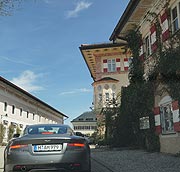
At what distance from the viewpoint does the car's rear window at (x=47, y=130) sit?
7.35m

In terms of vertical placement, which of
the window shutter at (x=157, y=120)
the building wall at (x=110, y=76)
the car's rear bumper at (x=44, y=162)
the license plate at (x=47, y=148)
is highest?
the building wall at (x=110, y=76)

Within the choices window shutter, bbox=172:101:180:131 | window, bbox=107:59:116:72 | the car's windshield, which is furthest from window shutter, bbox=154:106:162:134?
window, bbox=107:59:116:72

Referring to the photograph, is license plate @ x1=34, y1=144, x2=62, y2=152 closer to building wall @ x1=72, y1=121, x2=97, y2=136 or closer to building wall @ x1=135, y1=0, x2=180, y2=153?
building wall @ x1=135, y1=0, x2=180, y2=153

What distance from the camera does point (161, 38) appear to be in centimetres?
1413

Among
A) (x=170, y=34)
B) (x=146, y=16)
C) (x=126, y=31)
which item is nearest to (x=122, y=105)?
(x=126, y=31)

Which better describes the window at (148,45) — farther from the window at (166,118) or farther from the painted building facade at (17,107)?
the painted building facade at (17,107)

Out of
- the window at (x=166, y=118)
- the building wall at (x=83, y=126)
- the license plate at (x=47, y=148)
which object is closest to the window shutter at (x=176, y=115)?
the window at (x=166, y=118)

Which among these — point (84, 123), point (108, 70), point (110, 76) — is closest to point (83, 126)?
point (84, 123)

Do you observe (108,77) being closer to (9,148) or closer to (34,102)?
(34,102)

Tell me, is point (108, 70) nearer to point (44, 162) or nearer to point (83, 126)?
point (44, 162)

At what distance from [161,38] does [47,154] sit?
9437 mm

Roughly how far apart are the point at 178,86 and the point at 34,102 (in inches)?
1382

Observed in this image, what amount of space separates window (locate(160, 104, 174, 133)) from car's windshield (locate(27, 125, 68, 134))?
7004 millimetres

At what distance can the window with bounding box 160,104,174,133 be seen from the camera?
13.5 m
